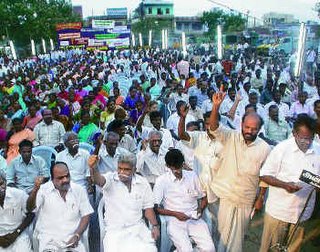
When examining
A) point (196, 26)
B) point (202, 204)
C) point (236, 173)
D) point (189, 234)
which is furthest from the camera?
point (196, 26)

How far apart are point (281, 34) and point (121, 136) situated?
2852 centimetres

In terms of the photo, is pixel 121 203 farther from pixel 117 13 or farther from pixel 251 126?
pixel 117 13

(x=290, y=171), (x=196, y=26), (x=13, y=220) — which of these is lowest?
(x=13, y=220)

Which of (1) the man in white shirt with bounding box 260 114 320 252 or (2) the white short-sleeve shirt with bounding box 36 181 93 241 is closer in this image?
(1) the man in white shirt with bounding box 260 114 320 252

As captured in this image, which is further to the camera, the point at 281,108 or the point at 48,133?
the point at 281,108

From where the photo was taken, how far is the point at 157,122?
627 cm

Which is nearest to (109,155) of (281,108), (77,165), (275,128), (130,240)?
(77,165)

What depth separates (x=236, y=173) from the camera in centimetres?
383

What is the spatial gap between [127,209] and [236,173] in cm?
110

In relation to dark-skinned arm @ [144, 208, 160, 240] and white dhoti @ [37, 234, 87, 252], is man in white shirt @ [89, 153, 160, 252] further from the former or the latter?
white dhoti @ [37, 234, 87, 252]

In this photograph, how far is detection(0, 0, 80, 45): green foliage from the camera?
30.5 meters

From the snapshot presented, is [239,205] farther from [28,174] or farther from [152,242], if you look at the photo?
[28,174]

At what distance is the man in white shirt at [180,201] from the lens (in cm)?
420

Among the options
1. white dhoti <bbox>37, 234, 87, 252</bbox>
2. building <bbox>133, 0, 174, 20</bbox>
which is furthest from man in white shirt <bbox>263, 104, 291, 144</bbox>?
building <bbox>133, 0, 174, 20</bbox>
